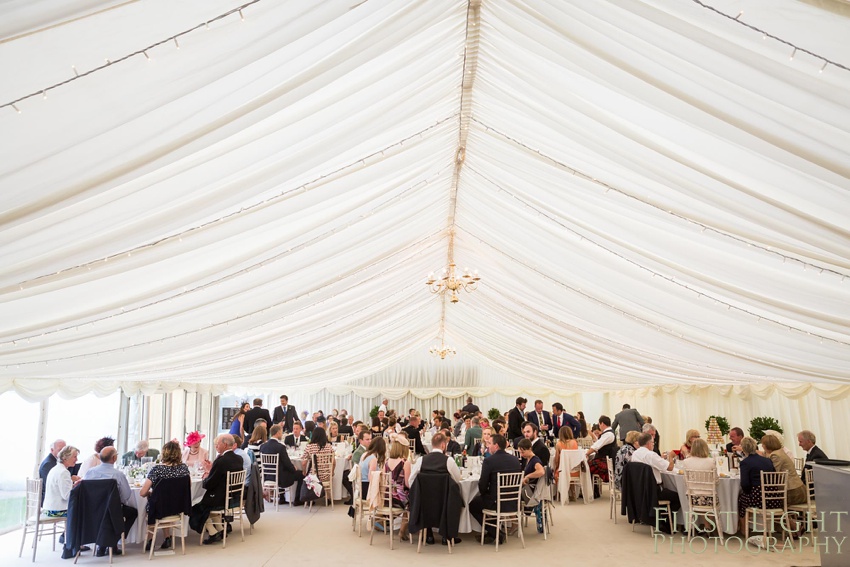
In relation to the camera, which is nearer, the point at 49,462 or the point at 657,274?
the point at 657,274

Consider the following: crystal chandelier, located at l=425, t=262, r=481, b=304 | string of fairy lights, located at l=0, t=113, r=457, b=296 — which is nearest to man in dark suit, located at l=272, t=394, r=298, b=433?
crystal chandelier, located at l=425, t=262, r=481, b=304

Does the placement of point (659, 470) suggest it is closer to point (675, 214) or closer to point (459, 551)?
point (459, 551)

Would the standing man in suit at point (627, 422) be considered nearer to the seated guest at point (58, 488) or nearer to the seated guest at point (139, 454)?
the seated guest at point (139, 454)

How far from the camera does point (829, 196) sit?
294 centimetres

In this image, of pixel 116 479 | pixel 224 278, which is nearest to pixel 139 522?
pixel 116 479

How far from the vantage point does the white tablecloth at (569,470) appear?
10039 mm

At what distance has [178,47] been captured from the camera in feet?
7.73

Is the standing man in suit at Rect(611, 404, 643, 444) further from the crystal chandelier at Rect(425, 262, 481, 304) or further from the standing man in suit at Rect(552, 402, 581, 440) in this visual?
the crystal chandelier at Rect(425, 262, 481, 304)

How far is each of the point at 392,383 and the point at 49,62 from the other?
65.3ft

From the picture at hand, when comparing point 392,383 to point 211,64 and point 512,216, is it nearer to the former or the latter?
point 512,216

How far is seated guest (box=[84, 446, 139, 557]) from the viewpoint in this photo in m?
6.63

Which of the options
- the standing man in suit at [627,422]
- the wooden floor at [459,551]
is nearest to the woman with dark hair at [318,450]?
the wooden floor at [459,551]

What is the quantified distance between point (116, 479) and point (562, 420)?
28.1 feet

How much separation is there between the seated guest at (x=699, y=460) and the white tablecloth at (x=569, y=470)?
2.90 m
